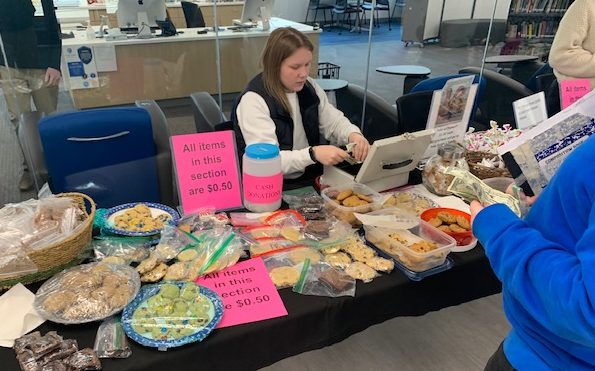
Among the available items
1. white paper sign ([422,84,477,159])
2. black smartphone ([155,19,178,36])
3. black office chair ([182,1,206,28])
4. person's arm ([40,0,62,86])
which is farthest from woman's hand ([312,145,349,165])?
black office chair ([182,1,206,28])

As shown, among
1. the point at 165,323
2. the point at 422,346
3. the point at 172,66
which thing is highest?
the point at 165,323

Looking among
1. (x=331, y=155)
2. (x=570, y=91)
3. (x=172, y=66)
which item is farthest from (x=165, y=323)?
(x=172, y=66)

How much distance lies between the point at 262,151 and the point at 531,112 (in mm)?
1007

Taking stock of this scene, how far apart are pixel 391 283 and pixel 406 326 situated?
3.19 feet

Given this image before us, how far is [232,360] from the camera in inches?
38.5

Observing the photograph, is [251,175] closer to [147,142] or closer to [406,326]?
[147,142]

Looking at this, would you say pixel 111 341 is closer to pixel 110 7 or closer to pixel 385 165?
pixel 385 165

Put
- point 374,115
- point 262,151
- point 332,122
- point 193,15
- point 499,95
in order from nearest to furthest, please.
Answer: point 262,151 < point 332,122 < point 374,115 < point 499,95 < point 193,15

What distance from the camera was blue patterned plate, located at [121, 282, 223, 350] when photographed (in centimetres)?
90

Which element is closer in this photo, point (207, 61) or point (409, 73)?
point (409, 73)

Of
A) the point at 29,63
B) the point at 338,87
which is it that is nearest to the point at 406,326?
the point at 338,87

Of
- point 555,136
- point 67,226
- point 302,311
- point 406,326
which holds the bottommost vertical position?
point 406,326

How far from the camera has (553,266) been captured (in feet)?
2.07

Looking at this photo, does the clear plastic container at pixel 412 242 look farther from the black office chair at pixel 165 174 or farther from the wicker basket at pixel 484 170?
Result: the black office chair at pixel 165 174
